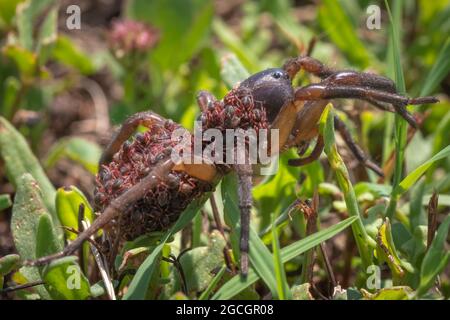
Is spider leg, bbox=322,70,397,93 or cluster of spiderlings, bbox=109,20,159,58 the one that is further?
cluster of spiderlings, bbox=109,20,159,58

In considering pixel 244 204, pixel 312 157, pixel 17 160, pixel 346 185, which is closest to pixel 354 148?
pixel 312 157

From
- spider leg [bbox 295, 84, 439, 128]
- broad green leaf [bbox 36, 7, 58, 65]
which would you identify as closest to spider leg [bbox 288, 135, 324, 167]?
spider leg [bbox 295, 84, 439, 128]

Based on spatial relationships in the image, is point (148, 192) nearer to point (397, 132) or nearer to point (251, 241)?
point (251, 241)

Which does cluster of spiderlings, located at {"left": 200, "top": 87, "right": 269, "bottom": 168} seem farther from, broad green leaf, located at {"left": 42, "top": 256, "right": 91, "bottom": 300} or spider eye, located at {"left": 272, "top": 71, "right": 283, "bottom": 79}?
broad green leaf, located at {"left": 42, "top": 256, "right": 91, "bottom": 300}

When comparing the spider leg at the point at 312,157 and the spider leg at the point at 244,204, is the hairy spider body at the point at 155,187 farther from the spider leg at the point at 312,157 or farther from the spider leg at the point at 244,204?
the spider leg at the point at 312,157

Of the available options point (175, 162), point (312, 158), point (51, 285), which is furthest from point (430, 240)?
point (51, 285)

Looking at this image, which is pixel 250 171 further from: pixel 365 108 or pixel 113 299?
pixel 365 108

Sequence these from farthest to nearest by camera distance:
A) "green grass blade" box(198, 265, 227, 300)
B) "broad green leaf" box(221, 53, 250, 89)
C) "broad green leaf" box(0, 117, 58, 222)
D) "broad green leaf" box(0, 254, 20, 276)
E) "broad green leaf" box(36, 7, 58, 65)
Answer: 1. "broad green leaf" box(36, 7, 58, 65)
2. "broad green leaf" box(221, 53, 250, 89)
3. "broad green leaf" box(0, 117, 58, 222)
4. "broad green leaf" box(0, 254, 20, 276)
5. "green grass blade" box(198, 265, 227, 300)

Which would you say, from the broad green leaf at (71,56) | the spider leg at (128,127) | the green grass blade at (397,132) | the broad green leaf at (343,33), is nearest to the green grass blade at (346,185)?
the green grass blade at (397,132)
